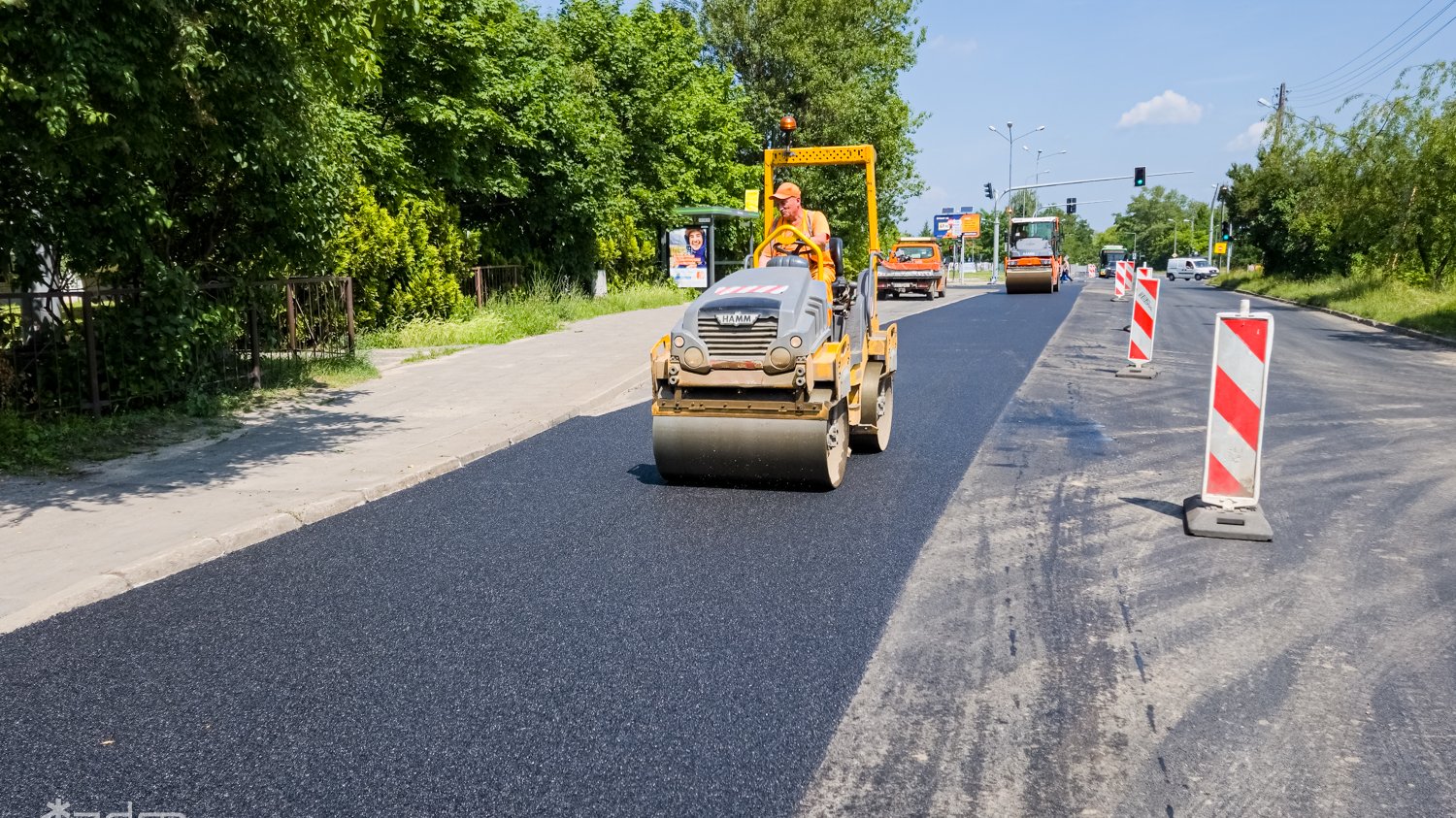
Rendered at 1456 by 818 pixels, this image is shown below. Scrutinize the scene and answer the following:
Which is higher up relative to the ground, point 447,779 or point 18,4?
point 18,4

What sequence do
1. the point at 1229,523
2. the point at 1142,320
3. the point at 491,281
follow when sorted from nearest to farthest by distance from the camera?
the point at 1229,523
the point at 1142,320
the point at 491,281

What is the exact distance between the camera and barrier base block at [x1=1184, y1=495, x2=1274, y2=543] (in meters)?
6.18

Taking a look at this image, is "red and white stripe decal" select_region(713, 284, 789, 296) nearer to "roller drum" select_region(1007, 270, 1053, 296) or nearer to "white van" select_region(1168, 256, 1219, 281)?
"roller drum" select_region(1007, 270, 1053, 296)

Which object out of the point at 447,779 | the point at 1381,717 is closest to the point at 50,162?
the point at 447,779

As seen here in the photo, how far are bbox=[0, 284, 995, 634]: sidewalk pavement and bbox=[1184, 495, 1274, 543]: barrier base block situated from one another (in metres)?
5.25

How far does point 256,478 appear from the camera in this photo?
7.63 metres

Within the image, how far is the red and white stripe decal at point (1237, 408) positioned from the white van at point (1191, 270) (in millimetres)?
75251

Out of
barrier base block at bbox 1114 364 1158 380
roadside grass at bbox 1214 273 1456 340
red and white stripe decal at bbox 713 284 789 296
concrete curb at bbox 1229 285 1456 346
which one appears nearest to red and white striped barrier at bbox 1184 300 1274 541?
red and white stripe decal at bbox 713 284 789 296

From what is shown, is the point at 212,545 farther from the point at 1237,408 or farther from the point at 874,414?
the point at 1237,408

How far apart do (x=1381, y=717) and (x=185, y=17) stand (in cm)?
767

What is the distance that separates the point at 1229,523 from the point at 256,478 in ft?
21.2

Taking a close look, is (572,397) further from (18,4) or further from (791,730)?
(791,730)

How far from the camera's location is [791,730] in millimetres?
3684

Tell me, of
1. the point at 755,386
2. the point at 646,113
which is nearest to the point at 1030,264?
the point at 646,113
